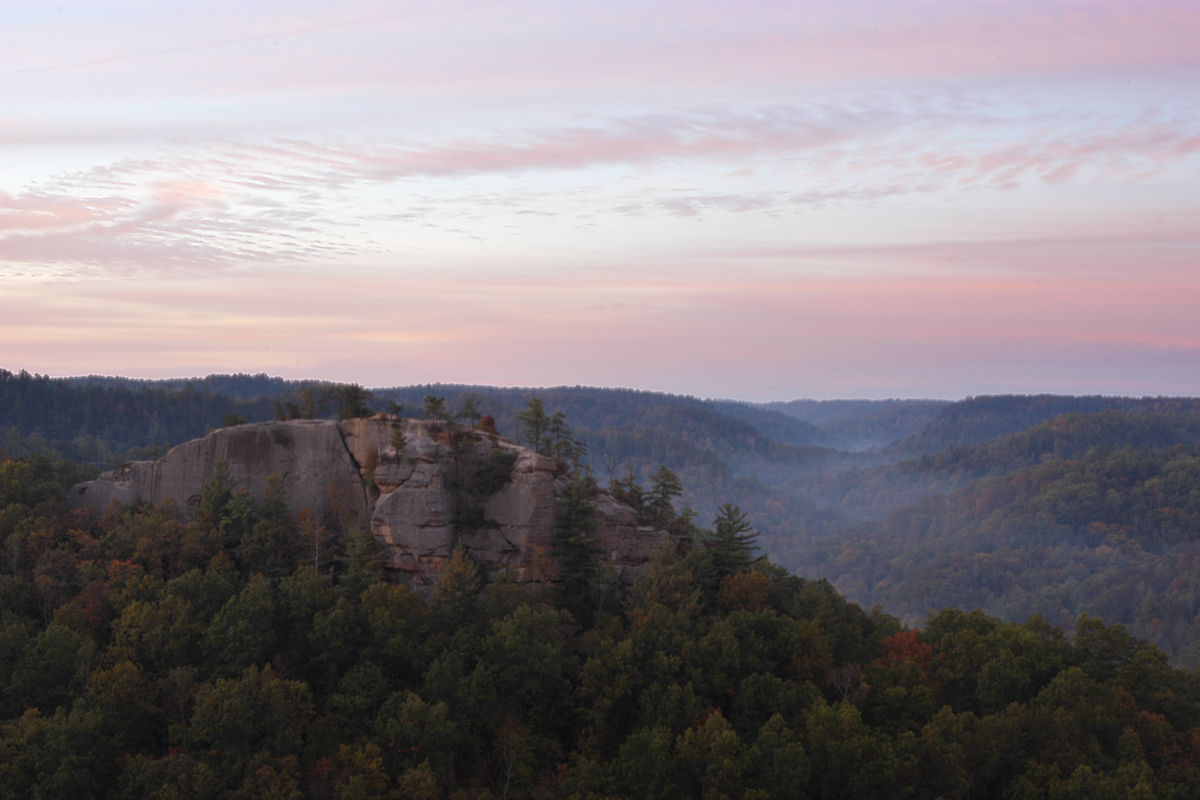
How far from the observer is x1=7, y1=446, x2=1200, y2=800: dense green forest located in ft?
119

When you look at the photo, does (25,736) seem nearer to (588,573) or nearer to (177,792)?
(177,792)

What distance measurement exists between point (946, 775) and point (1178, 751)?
16530mm

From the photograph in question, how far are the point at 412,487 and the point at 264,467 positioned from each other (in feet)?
37.2

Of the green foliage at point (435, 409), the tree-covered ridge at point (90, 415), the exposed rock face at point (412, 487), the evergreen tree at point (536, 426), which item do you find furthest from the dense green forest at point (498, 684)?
the tree-covered ridge at point (90, 415)

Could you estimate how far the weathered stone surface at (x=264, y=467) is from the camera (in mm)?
54406

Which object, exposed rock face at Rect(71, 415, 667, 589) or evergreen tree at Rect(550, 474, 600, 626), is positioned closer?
evergreen tree at Rect(550, 474, 600, 626)

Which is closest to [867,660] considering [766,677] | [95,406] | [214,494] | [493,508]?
[766,677]

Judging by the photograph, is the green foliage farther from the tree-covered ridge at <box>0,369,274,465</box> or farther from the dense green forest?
the tree-covered ridge at <box>0,369,274,465</box>

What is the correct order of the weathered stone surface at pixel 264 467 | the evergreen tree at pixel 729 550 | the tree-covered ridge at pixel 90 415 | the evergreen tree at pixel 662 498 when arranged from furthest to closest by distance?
Answer: the tree-covered ridge at pixel 90 415 < the evergreen tree at pixel 662 498 < the evergreen tree at pixel 729 550 < the weathered stone surface at pixel 264 467

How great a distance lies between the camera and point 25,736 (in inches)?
1335

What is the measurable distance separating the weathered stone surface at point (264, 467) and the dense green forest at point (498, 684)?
213cm

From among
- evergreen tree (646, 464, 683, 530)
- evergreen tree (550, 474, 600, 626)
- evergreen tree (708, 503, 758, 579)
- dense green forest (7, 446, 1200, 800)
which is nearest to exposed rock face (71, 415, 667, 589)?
evergreen tree (550, 474, 600, 626)

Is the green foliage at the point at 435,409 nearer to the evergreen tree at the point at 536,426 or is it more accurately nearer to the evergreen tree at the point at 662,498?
the evergreen tree at the point at 536,426

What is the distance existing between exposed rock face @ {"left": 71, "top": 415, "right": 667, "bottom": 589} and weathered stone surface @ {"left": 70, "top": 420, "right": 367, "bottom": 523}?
69 millimetres
